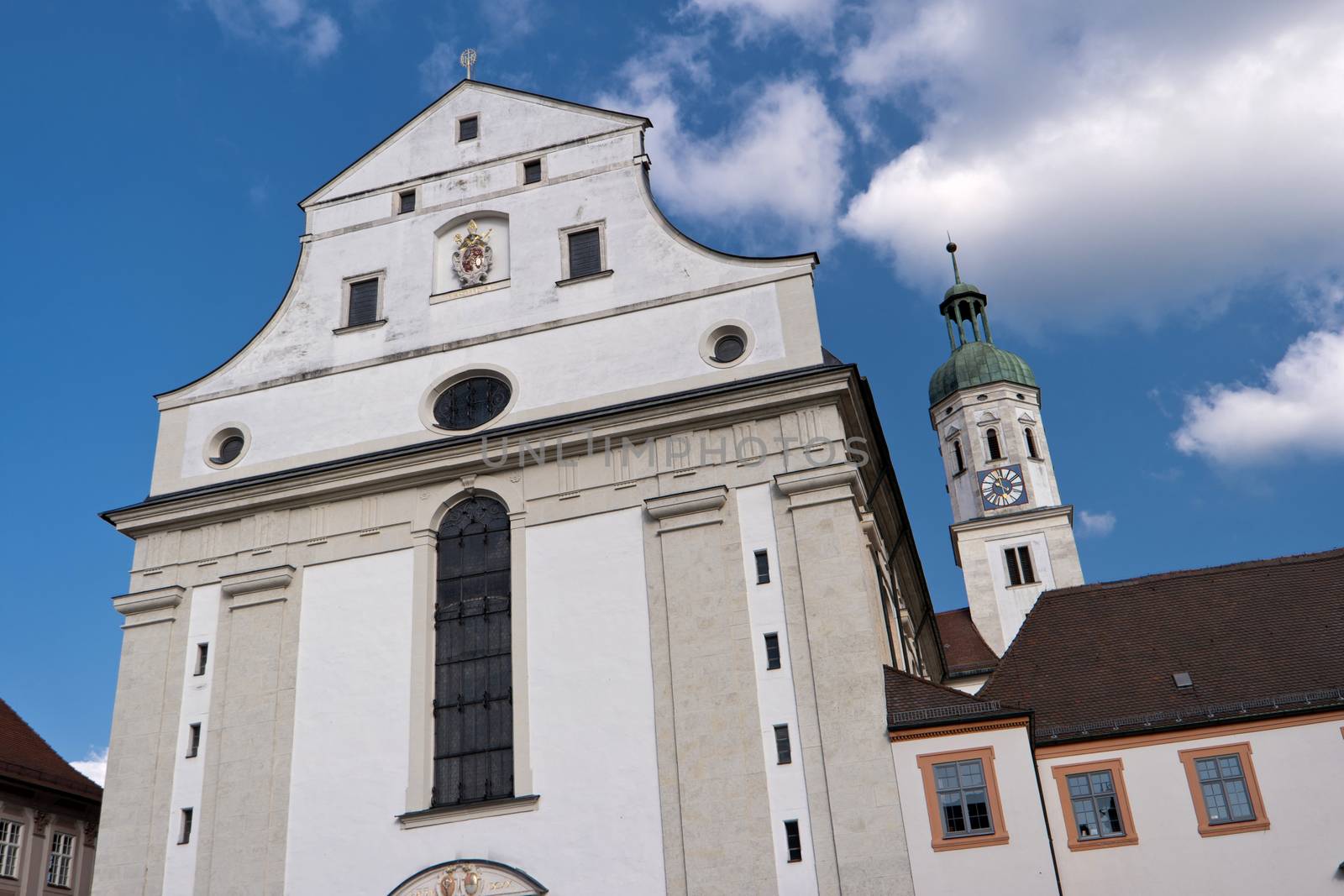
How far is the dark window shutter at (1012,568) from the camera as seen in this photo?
5522 centimetres

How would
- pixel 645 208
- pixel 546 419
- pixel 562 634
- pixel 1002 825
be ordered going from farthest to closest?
pixel 645 208 → pixel 546 419 → pixel 562 634 → pixel 1002 825

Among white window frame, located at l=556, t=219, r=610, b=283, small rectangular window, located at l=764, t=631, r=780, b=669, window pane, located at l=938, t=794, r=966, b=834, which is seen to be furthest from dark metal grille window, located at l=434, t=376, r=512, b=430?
window pane, located at l=938, t=794, r=966, b=834

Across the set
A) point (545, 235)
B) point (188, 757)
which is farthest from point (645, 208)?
point (188, 757)

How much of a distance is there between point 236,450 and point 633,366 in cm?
830

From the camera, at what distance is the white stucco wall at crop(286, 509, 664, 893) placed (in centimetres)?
2097

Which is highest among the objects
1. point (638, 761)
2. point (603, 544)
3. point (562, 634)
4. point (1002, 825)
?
point (603, 544)

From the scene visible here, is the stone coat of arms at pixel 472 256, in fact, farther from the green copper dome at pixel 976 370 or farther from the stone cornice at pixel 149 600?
the green copper dome at pixel 976 370

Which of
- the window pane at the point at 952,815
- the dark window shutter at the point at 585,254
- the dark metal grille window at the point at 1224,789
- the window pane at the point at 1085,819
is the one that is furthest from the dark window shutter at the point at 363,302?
the dark metal grille window at the point at 1224,789

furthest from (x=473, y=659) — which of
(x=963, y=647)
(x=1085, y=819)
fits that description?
(x=963, y=647)

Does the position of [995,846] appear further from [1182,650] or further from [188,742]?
[188,742]

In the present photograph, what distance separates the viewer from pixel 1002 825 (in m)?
19.5

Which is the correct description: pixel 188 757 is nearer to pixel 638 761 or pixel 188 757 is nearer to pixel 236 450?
pixel 236 450

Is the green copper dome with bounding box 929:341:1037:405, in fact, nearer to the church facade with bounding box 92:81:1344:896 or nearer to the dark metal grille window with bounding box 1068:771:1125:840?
the church facade with bounding box 92:81:1344:896

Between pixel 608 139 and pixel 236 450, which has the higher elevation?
pixel 608 139
